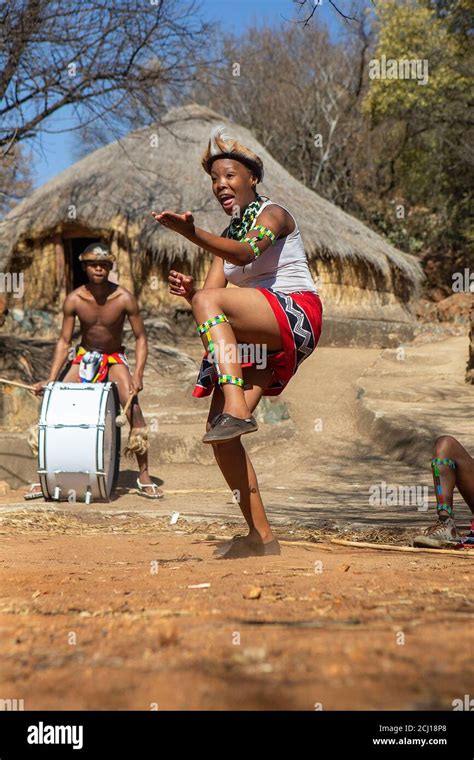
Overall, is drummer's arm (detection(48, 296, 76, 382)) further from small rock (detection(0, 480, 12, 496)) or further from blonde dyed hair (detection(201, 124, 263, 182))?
blonde dyed hair (detection(201, 124, 263, 182))

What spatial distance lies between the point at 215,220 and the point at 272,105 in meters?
14.7

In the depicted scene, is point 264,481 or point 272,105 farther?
point 272,105

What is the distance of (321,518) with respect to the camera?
5941 millimetres

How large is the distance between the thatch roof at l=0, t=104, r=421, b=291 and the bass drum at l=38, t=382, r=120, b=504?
31.2 feet

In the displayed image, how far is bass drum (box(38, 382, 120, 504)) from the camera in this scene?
6.48 metres

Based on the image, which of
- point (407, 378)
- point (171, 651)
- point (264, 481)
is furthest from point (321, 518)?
point (407, 378)

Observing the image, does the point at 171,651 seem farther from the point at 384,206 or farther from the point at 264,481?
the point at 384,206

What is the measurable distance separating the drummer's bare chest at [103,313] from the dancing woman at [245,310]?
3377mm

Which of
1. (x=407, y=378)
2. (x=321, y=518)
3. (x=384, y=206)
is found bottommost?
(x=321, y=518)

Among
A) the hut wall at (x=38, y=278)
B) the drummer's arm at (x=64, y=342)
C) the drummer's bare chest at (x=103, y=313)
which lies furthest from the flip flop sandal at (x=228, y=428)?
the hut wall at (x=38, y=278)

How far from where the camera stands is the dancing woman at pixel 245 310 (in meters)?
3.48

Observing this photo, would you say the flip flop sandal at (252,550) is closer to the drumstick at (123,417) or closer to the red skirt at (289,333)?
the red skirt at (289,333)

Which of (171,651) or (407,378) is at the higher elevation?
(407,378)
